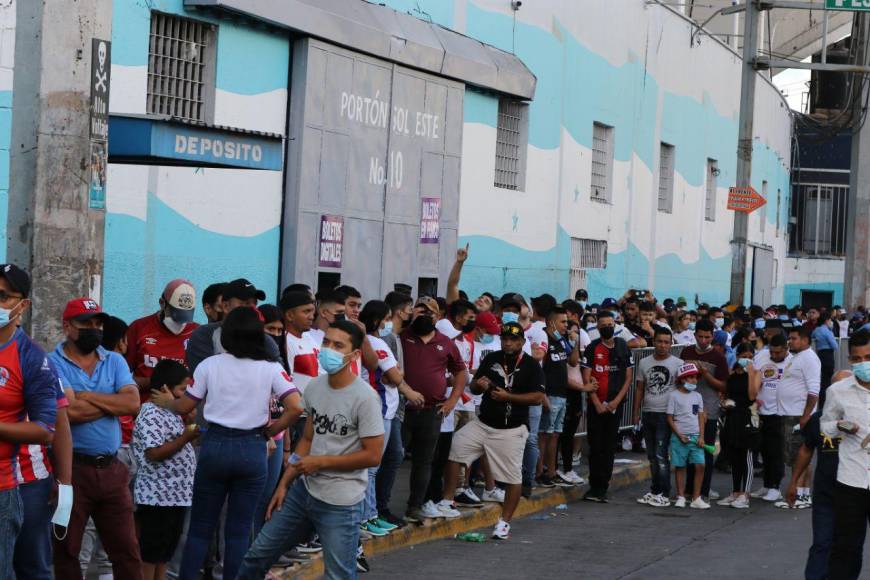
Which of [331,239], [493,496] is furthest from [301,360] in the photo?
[331,239]

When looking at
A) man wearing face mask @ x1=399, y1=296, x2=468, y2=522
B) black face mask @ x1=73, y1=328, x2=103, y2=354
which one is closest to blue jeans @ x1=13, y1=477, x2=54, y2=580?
black face mask @ x1=73, y1=328, x2=103, y2=354

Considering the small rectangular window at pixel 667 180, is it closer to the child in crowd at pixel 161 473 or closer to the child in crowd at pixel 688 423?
the child in crowd at pixel 688 423

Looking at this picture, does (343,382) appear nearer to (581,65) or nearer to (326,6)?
(326,6)

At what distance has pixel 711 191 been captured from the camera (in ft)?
113

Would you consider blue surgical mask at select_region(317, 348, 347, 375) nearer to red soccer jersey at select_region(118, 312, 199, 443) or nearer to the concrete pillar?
red soccer jersey at select_region(118, 312, 199, 443)

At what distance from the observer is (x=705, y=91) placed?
32656 mm

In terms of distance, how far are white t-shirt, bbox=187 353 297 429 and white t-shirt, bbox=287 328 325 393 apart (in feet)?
4.45

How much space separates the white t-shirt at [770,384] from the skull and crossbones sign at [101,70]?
28.4ft

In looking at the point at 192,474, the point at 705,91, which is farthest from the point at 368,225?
the point at 705,91

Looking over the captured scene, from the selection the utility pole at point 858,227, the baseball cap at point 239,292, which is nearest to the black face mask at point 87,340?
the baseball cap at point 239,292

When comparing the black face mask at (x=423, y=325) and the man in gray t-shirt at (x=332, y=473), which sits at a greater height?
the black face mask at (x=423, y=325)

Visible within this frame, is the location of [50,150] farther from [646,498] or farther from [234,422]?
[646,498]

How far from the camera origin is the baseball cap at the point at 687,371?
14.4 m

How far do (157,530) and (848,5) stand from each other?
22.0 metres
